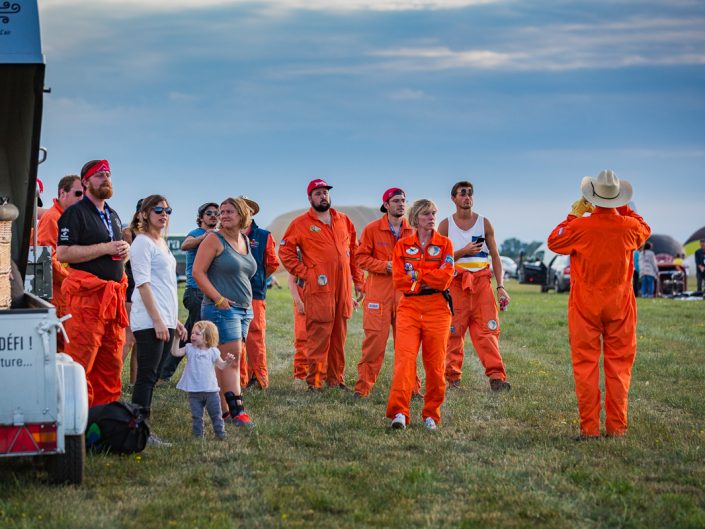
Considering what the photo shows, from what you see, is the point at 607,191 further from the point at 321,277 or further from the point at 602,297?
the point at 321,277

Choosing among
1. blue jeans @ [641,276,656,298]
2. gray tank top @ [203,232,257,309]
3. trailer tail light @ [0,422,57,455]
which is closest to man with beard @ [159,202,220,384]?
gray tank top @ [203,232,257,309]

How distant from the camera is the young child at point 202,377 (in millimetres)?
7969

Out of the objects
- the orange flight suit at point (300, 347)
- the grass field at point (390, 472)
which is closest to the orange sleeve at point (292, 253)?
the orange flight suit at point (300, 347)

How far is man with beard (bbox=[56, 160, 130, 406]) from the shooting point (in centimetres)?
767

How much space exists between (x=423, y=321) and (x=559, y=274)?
92.2 ft

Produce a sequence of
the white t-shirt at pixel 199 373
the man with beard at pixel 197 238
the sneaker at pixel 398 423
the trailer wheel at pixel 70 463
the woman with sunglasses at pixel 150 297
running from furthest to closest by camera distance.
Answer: the man with beard at pixel 197 238, the sneaker at pixel 398 423, the white t-shirt at pixel 199 373, the woman with sunglasses at pixel 150 297, the trailer wheel at pixel 70 463

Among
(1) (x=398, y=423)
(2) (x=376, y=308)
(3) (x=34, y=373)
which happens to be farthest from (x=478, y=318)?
(3) (x=34, y=373)

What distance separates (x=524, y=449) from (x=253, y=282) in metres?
4.25

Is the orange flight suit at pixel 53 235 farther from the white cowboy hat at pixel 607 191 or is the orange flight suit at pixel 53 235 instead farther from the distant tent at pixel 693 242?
the distant tent at pixel 693 242

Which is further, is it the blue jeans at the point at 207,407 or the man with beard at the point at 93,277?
the blue jeans at the point at 207,407

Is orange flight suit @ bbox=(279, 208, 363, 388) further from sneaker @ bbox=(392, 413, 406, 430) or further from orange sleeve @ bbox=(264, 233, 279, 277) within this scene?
sneaker @ bbox=(392, 413, 406, 430)

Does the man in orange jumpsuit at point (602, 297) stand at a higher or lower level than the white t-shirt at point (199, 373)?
higher

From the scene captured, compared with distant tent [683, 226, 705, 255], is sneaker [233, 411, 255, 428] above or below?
below

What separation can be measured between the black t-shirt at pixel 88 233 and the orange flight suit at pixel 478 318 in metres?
4.34
